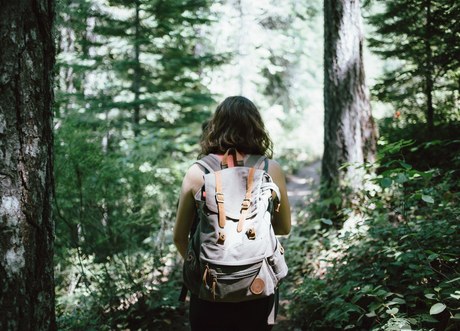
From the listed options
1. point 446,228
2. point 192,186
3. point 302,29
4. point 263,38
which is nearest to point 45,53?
point 192,186

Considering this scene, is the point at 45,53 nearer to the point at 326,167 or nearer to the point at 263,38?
the point at 326,167

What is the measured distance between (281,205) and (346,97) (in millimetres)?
3885

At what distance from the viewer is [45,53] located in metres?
2.20

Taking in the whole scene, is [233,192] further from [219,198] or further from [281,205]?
[281,205]

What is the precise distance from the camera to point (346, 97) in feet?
19.4

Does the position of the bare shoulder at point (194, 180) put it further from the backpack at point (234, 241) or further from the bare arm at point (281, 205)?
the bare arm at point (281, 205)

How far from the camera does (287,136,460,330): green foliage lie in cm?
301

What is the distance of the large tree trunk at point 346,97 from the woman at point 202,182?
3572 mm

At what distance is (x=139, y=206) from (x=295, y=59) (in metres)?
12.0

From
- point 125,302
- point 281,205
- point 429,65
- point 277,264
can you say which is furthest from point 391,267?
point 429,65

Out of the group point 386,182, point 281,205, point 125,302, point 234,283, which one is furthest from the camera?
point 125,302

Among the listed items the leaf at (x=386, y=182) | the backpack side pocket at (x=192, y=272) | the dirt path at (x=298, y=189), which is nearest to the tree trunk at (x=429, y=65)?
the dirt path at (x=298, y=189)

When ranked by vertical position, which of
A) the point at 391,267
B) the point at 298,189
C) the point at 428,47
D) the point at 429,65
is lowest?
the point at 298,189

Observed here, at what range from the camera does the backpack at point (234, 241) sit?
2094 millimetres
